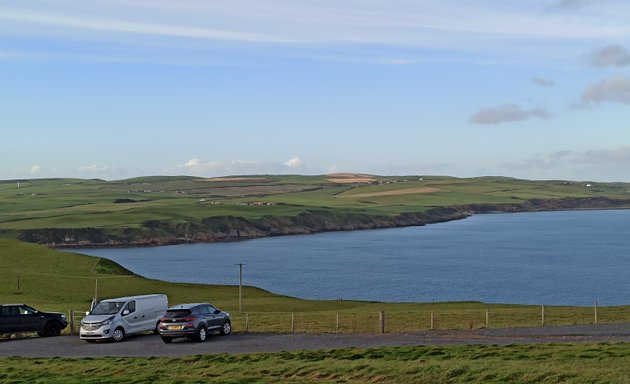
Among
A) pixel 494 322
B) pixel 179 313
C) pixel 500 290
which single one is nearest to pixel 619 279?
pixel 500 290

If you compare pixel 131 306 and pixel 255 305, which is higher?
pixel 131 306

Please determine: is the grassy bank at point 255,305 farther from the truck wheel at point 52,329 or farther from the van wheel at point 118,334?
the truck wheel at point 52,329

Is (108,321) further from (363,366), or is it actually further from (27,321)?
(363,366)

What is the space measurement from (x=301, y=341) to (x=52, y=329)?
16972mm

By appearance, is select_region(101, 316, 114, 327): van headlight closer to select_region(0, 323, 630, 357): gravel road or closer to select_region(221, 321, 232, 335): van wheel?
select_region(0, 323, 630, 357): gravel road

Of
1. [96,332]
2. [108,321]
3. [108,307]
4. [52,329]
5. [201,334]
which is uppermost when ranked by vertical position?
[108,307]

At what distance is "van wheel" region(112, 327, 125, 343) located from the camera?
4072 cm

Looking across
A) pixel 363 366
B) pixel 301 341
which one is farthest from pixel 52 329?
pixel 363 366

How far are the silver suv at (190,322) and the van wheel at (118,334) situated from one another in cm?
325

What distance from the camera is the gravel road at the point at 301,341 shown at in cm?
3469

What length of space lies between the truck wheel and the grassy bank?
1049 cm

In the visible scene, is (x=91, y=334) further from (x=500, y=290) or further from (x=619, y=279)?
(x=619, y=279)

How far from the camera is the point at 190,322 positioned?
38.5m

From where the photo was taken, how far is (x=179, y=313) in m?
39.0
